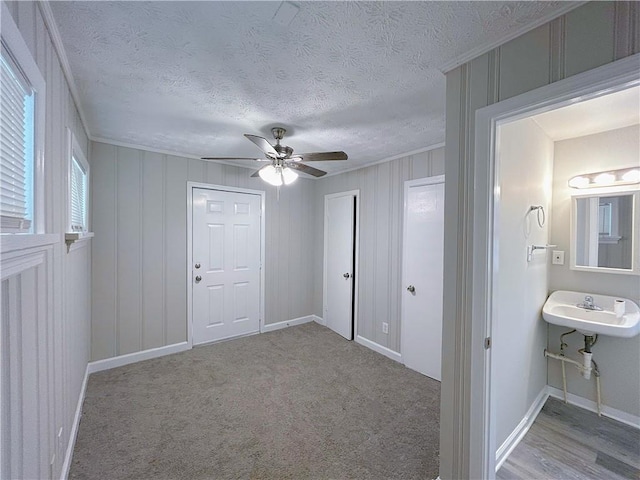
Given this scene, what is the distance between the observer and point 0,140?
82 cm

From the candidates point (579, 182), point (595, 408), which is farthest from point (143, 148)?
point (595, 408)

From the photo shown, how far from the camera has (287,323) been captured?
4.23 meters

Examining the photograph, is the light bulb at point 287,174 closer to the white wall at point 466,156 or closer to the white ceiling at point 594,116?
the white wall at point 466,156

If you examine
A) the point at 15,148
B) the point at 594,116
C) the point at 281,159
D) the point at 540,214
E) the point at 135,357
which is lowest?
the point at 135,357

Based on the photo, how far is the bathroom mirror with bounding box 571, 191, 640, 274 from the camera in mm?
2111

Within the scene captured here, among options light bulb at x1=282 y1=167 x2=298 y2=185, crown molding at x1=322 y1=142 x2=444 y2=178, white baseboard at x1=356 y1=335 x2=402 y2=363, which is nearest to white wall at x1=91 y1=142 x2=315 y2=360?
crown molding at x1=322 y1=142 x2=444 y2=178

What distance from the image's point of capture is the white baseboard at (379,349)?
320 centimetres

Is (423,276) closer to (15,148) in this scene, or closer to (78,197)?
(15,148)

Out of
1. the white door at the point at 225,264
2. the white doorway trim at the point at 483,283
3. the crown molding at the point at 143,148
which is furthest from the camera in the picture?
the white door at the point at 225,264

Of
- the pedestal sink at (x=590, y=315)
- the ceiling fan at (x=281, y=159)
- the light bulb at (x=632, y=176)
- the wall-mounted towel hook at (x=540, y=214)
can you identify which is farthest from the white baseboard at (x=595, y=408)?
the ceiling fan at (x=281, y=159)

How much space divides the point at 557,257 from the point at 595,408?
1253 mm

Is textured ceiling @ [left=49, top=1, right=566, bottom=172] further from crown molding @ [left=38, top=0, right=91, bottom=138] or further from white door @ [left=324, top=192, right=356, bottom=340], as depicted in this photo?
white door @ [left=324, top=192, right=356, bottom=340]

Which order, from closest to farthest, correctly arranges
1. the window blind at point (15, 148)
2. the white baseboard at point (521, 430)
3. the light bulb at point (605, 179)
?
the window blind at point (15, 148) < the white baseboard at point (521, 430) < the light bulb at point (605, 179)

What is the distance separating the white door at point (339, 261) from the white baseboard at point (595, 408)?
2.16 meters
